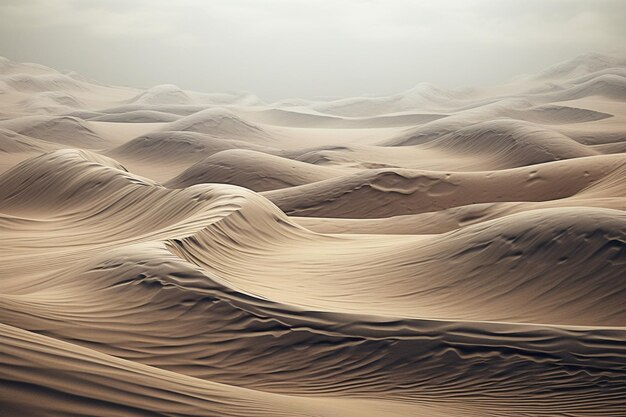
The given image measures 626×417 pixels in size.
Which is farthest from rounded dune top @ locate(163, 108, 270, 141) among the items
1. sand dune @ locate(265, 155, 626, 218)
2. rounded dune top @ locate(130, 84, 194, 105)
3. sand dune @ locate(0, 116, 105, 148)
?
rounded dune top @ locate(130, 84, 194, 105)

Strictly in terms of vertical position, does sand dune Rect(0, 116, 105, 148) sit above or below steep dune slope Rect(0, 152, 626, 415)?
above

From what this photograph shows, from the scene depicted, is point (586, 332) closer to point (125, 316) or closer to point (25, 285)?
point (125, 316)

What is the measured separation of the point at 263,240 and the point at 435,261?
1.47 m

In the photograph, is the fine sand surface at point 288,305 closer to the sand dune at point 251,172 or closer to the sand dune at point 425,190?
the sand dune at point 425,190

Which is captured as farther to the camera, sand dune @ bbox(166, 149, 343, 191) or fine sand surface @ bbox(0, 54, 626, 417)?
sand dune @ bbox(166, 149, 343, 191)

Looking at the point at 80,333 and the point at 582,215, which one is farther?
the point at 582,215

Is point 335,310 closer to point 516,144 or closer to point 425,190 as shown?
point 425,190

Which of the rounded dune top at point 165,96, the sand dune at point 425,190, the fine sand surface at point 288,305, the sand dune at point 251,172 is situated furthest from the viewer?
the rounded dune top at point 165,96

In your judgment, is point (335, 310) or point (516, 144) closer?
point (335, 310)

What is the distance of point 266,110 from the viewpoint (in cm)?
3491

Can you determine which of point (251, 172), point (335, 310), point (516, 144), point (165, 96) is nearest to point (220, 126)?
point (516, 144)

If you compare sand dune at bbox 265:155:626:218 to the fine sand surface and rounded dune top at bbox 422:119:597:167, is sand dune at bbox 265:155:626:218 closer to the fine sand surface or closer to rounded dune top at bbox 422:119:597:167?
the fine sand surface

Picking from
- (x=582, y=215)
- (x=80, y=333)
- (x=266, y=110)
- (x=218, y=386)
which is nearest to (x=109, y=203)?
(x=80, y=333)

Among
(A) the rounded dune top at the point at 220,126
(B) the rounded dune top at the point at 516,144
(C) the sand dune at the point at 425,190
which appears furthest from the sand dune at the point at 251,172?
(A) the rounded dune top at the point at 220,126
